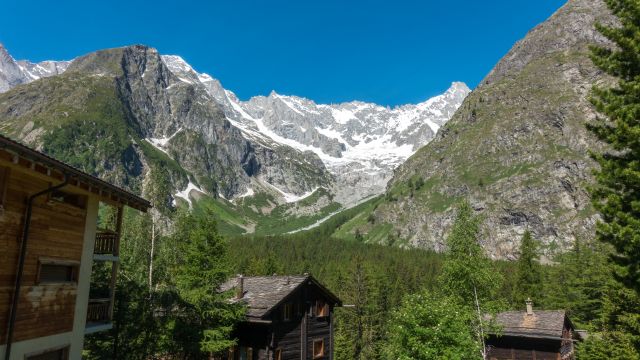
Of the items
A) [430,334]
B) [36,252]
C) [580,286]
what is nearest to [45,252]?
[36,252]

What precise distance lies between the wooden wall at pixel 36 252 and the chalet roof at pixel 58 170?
27.6 inches

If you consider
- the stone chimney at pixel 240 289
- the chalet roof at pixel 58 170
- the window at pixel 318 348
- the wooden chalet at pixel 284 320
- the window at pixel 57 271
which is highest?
the chalet roof at pixel 58 170

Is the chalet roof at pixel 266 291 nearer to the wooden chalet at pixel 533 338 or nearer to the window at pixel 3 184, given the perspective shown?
the window at pixel 3 184

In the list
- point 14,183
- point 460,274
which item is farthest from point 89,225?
point 460,274

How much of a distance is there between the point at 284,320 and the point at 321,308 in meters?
5.75

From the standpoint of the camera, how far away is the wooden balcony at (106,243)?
62.4 feet

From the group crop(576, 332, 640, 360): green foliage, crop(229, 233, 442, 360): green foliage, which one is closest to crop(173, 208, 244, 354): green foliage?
crop(229, 233, 442, 360): green foliage

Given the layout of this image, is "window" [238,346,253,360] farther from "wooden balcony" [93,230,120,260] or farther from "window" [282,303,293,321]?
"wooden balcony" [93,230,120,260]


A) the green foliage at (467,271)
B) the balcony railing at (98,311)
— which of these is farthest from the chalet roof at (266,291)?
the balcony railing at (98,311)

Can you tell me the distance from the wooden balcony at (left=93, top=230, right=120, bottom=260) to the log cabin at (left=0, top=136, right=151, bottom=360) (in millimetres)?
1248

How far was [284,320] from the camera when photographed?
1328 inches

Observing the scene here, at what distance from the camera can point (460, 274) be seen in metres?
35.5

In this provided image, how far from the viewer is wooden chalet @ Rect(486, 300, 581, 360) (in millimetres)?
47469

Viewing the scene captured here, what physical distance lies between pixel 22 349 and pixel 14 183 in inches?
200
